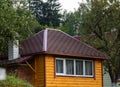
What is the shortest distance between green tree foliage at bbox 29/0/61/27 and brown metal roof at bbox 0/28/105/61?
3259 cm

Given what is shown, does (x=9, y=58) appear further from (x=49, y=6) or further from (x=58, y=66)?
(x=49, y=6)

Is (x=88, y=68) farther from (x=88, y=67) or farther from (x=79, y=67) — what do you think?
(x=79, y=67)

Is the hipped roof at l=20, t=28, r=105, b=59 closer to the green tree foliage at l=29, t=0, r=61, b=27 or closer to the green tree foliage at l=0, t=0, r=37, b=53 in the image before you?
the green tree foliage at l=0, t=0, r=37, b=53

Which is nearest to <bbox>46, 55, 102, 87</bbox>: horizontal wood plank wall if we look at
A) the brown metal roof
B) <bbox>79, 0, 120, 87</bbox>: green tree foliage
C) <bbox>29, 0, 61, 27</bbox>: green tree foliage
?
the brown metal roof

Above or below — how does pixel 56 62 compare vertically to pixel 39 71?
above

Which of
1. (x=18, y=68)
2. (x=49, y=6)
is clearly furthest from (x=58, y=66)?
(x=49, y=6)

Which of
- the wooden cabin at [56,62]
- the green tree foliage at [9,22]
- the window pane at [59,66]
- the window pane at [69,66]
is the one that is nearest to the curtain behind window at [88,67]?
the wooden cabin at [56,62]

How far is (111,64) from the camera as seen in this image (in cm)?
3412

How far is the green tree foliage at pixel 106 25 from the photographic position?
33.0 m

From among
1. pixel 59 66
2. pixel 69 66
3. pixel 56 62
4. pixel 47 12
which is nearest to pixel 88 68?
pixel 69 66

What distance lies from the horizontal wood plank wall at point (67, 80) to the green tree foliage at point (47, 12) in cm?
3311

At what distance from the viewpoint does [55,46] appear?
93.6 feet

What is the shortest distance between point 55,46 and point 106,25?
21.8 feet

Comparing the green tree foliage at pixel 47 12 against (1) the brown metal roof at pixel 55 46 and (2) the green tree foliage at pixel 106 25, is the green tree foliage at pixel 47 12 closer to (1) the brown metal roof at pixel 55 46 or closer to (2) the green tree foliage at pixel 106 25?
(2) the green tree foliage at pixel 106 25
